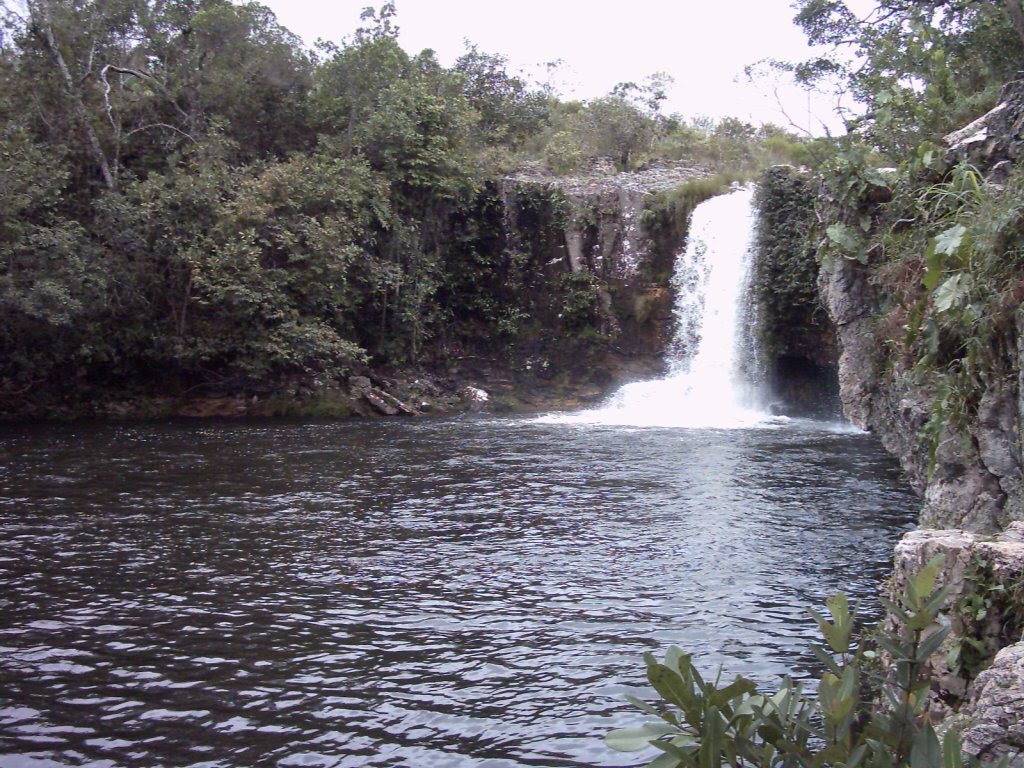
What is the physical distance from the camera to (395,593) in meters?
7.41

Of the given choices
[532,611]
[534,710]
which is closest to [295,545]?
[532,611]

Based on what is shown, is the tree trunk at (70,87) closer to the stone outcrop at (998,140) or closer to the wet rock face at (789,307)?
the wet rock face at (789,307)

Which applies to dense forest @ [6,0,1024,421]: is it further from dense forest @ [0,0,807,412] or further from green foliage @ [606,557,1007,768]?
green foliage @ [606,557,1007,768]

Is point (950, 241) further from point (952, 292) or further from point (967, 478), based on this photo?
point (967, 478)

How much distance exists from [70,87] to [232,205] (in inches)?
204

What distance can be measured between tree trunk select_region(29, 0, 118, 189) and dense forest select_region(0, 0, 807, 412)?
0.18 ft

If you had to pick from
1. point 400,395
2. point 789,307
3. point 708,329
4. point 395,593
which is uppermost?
point 789,307

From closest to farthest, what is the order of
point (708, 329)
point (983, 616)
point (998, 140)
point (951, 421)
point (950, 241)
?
point (983, 616), point (950, 241), point (951, 421), point (998, 140), point (708, 329)

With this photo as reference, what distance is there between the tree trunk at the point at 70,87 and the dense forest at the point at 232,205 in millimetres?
56

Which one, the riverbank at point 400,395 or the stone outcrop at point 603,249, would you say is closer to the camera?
the riverbank at point 400,395

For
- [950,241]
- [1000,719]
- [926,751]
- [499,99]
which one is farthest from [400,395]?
Result: [926,751]

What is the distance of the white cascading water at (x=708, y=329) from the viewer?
2286cm

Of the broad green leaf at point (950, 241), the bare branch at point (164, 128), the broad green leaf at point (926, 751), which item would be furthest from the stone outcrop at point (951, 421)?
the bare branch at point (164, 128)

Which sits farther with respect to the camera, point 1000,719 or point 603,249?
point 603,249
